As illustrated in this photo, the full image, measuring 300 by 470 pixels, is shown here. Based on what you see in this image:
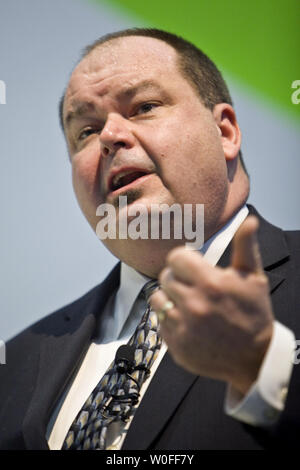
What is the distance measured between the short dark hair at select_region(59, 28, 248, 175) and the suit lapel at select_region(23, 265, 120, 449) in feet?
1.95

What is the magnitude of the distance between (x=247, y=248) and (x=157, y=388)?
0.50 m

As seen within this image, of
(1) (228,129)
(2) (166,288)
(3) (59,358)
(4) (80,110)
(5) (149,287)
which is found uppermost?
(4) (80,110)

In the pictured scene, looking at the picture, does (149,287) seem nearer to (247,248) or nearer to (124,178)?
(124,178)

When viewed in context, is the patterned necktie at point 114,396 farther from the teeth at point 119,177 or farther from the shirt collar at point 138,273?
the teeth at point 119,177

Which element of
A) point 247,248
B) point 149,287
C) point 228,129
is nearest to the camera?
point 247,248

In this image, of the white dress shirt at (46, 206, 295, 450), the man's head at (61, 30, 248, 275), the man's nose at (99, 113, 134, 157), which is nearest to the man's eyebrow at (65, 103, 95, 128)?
the man's head at (61, 30, 248, 275)

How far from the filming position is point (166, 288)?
2.54ft

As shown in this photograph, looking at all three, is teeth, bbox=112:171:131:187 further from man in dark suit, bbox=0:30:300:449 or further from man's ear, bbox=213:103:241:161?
man's ear, bbox=213:103:241:161

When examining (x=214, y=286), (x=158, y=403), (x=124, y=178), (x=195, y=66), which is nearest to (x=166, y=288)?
(x=214, y=286)

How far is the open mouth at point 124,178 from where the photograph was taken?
132 cm

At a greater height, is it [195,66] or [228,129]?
[195,66]

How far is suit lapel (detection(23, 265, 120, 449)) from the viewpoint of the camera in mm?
1210

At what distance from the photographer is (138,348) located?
4.04ft
